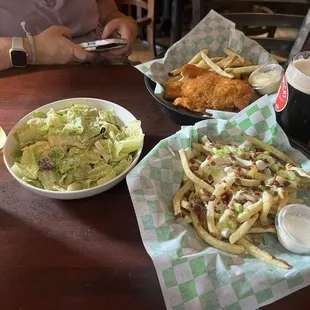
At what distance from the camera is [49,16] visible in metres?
1.86

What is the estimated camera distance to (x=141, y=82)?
1.60 m

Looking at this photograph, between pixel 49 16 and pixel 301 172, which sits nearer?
pixel 301 172

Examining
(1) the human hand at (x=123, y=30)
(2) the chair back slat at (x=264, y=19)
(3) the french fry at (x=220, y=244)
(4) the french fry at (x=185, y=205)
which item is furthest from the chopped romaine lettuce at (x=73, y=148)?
(2) the chair back slat at (x=264, y=19)

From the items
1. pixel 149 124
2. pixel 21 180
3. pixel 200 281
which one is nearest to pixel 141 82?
pixel 149 124

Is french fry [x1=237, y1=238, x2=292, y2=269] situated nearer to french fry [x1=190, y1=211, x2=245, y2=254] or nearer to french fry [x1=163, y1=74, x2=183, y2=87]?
french fry [x1=190, y1=211, x2=245, y2=254]

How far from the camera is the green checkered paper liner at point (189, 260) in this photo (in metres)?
0.87

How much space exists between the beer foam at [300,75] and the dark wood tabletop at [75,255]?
1.70ft

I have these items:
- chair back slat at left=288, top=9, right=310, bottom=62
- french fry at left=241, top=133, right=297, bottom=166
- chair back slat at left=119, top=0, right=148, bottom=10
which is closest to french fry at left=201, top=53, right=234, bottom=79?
french fry at left=241, top=133, right=297, bottom=166

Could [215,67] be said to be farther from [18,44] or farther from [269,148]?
[18,44]

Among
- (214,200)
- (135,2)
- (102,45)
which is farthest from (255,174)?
(135,2)

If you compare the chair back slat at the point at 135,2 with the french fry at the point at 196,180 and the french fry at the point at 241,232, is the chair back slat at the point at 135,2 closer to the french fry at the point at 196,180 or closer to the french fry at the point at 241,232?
the french fry at the point at 196,180

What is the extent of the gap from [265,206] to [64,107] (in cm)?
Answer: 82

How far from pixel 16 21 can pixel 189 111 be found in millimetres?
1046

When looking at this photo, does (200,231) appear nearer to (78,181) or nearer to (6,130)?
(78,181)
